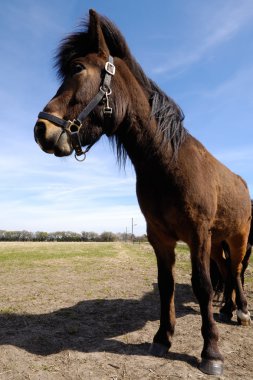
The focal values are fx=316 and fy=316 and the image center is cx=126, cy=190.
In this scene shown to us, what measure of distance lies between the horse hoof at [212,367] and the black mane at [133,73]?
91.2 inches

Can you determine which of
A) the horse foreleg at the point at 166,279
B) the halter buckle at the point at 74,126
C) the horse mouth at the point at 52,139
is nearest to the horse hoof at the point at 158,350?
the horse foreleg at the point at 166,279

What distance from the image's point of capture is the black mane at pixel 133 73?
3.61 m

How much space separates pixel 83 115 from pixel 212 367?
9.71 feet

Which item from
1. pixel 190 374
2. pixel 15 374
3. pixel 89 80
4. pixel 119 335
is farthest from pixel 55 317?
pixel 89 80

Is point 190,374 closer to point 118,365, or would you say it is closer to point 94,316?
point 118,365

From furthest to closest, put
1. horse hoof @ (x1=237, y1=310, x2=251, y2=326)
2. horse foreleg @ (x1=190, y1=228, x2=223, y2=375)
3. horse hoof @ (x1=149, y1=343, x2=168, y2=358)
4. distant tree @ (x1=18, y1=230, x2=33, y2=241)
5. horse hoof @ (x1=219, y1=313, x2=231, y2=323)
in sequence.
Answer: distant tree @ (x1=18, y1=230, x2=33, y2=241) < horse hoof @ (x1=219, y1=313, x2=231, y2=323) < horse hoof @ (x1=237, y1=310, x2=251, y2=326) < horse hoof @ (x1=149, y1=343, x2=168, y2=358) < horse foreleg @ (x1=190, y1=228, x2=223, y2=375)

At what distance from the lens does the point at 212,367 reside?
3.35m

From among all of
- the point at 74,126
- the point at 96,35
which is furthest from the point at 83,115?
the point at 96,35

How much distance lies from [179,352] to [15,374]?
1.91 meters

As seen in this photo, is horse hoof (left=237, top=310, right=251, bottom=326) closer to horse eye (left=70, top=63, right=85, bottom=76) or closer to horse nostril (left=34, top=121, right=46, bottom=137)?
horse nostril (left=34, top=121, right=46, bottom=137)

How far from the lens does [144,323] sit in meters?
5.09

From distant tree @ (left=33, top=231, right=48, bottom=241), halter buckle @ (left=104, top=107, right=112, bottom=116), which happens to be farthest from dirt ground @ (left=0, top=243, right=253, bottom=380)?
distant tree @ (left=33, top=231, right=48, bottom=241)

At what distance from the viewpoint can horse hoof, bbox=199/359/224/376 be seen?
3316 millimetres

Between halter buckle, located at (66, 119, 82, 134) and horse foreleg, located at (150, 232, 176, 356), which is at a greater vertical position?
halter buckle, located at (66, 119, 82, 134)
